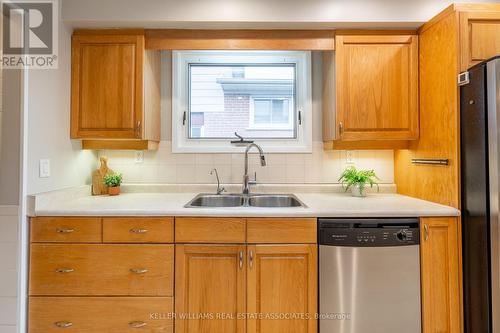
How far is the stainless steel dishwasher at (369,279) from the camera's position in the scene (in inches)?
64.6

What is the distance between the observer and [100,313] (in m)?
1.66

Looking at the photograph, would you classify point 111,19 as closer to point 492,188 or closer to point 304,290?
point 304,290

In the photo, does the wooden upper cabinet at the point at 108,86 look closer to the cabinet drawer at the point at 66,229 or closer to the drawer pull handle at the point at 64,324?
the cabinet drawer at the point at 66,229

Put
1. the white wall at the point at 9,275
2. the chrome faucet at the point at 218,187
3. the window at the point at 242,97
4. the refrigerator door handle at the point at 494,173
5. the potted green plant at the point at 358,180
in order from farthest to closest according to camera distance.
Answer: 1. the window at the point at 242,97
2. the chrome faucet at the point at 218,187
3. the potted green plant at the point at 358,180
4. the white wall at the point at 9,275
5. the refrigerator door handle at the point at 494,173

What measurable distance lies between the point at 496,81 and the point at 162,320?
7.01 ft

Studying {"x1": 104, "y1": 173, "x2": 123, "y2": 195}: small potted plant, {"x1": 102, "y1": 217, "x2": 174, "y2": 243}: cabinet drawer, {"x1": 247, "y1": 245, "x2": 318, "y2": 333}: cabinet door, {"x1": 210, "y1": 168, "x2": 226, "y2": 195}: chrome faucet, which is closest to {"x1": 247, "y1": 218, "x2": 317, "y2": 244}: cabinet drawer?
{"x1": 247, "y1": 245, "x2": 318, "y2": 333}: cabinet door

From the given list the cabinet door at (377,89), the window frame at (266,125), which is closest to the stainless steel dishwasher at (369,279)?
the cabinet door at (377,89)

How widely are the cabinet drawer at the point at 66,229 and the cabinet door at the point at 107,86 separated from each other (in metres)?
0.64

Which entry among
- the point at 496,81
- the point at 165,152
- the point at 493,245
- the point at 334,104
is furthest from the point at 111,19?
the point at 493,245

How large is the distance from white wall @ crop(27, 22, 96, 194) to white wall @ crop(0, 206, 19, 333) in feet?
0.81

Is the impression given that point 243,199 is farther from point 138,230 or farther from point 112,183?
point 112,183

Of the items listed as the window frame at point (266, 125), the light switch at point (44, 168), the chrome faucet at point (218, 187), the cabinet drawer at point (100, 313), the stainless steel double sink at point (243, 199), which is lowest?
the cabinet drawer at point (100, 313)

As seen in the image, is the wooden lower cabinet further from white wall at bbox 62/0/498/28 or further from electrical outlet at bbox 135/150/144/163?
white wall at bbox 62/0/498/28

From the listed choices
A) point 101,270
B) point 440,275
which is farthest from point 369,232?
point 101,270
